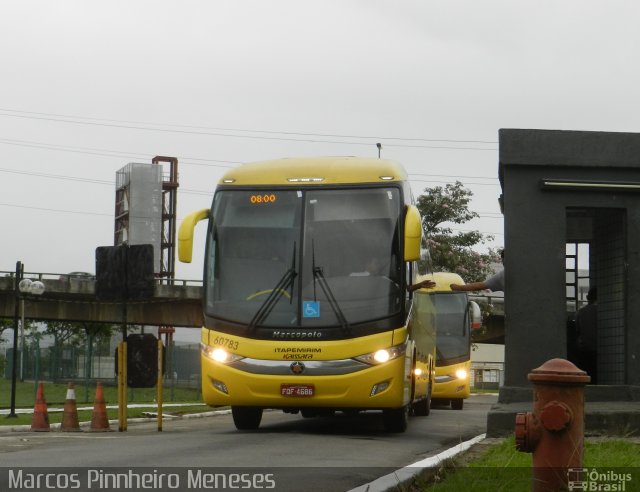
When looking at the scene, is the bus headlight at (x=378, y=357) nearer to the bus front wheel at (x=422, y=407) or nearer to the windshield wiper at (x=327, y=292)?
the windshield wiper at (x=327, y=292)

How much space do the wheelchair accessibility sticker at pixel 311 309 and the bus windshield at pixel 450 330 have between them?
15855 mm

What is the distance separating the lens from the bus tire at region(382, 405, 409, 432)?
1725 centimetres

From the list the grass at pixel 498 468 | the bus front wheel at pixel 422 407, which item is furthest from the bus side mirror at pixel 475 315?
the grass at pixel 498 468

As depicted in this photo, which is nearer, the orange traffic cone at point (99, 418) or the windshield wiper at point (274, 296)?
the windshield wiper at point (274, 296)

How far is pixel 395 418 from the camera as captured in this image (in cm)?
1733

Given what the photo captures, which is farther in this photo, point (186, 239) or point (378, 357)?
point (186, 239)

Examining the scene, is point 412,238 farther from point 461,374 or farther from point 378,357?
point 461,374

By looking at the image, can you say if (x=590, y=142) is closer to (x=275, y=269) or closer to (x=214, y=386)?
(x=275, y=269)

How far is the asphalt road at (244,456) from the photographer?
9430 mm

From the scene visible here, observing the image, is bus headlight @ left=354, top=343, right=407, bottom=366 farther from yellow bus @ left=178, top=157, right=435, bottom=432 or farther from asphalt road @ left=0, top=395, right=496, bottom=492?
asphalt road @ left=0, top=395, right=496, bottom=492

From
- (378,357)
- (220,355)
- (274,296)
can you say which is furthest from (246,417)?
(378,357)

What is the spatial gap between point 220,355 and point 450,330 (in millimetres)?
16560

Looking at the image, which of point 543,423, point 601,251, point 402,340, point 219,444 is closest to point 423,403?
point 601,251

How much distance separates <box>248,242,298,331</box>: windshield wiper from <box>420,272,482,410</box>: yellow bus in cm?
1502
